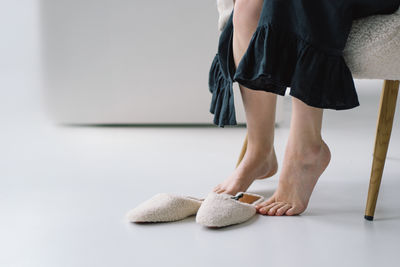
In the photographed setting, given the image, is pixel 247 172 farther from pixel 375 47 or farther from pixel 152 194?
pixel 375 47

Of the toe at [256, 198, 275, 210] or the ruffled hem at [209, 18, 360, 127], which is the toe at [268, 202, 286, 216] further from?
the ruffled hem at [209, 18, 360, 127]

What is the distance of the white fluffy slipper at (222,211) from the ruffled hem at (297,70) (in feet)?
0.70

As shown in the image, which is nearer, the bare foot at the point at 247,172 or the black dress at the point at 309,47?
the black dress at the point at 309,47

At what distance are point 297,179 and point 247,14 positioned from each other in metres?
0.33

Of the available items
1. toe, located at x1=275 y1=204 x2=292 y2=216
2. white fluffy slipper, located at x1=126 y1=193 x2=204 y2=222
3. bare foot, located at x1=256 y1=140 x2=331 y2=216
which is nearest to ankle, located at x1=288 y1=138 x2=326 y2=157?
bare foot, located at x1=256 y1=140 x2=331 y2=216

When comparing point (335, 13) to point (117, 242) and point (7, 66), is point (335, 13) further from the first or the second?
point (7, 66)

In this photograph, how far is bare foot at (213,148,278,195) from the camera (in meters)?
1.15

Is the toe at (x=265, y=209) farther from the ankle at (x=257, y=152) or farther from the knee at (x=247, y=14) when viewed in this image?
the knee at (x=247, y=14)

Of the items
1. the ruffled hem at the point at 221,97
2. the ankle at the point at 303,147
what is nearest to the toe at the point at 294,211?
the ankle at the point at 303,147

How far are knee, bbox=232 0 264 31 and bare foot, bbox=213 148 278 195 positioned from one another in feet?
0.92

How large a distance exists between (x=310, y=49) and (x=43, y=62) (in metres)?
1.30

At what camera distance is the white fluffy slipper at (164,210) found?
3.29ft

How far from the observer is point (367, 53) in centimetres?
93

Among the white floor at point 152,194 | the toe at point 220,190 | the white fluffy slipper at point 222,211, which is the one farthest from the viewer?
the toe at point 220,190
